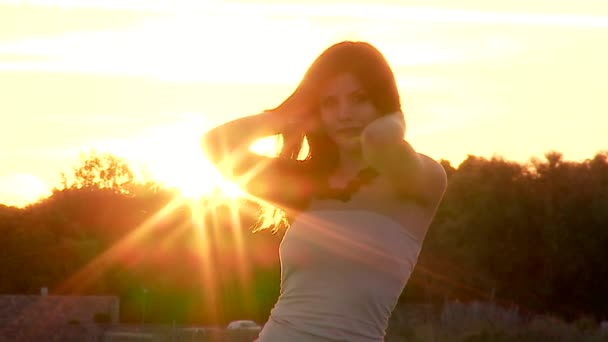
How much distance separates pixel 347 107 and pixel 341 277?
23.9 inches

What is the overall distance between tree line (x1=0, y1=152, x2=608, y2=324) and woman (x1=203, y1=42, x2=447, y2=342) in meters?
41.0

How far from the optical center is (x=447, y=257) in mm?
54250

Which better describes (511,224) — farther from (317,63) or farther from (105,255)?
(317,63)

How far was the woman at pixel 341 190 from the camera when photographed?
193 inches

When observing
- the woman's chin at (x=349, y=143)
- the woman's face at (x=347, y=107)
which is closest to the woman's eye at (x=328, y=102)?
the woman's face at (x=347, y=107)

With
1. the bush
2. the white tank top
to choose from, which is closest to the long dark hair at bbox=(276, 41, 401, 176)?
the white tank top

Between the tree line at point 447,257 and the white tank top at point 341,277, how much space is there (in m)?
41.3

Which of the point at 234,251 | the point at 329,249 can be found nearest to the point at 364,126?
the point at 329,249

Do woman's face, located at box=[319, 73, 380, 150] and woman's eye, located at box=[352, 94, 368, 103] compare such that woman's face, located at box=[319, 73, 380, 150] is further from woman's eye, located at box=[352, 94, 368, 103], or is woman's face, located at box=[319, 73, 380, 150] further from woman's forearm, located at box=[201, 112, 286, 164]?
woman's forearm, located at box=[201, 112, 286, 164]

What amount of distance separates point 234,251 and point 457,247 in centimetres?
799

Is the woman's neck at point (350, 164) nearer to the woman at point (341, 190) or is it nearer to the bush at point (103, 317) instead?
the woman at point (341, 190)

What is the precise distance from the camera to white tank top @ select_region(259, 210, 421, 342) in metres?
4.91

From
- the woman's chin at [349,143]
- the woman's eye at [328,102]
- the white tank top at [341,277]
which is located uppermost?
the woman's eye at [328,102]

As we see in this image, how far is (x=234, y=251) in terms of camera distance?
52750 mm
